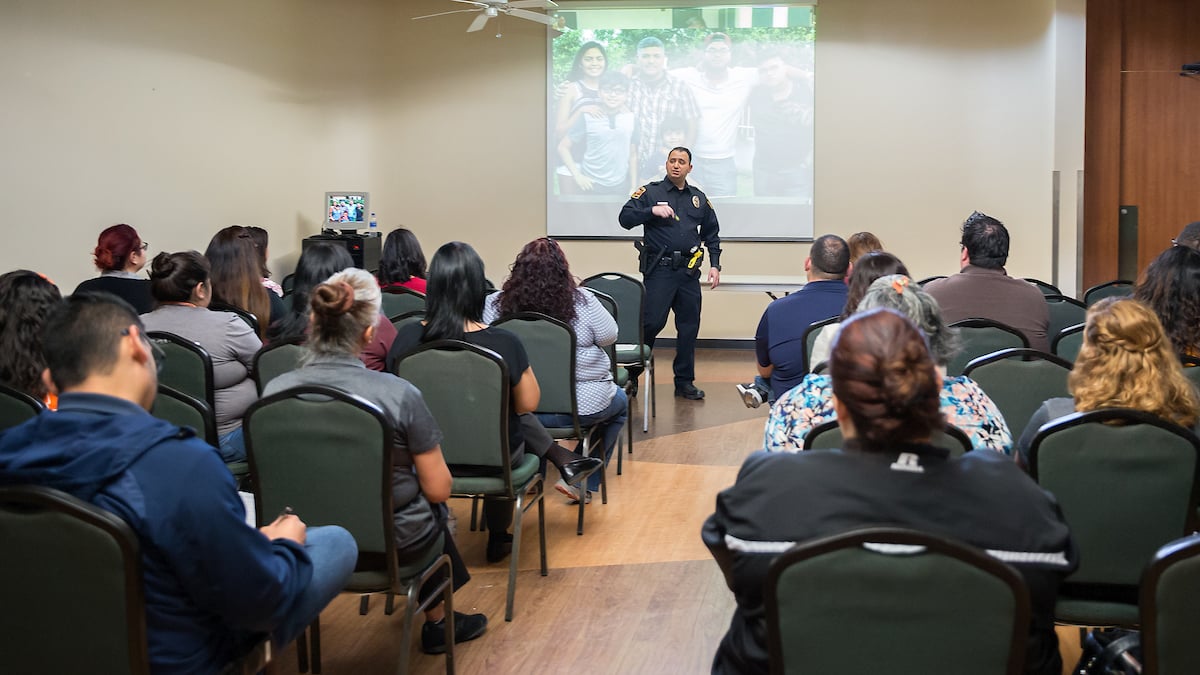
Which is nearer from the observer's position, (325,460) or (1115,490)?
(1115,490)

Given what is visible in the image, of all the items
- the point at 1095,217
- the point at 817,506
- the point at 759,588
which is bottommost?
the point at 759,588

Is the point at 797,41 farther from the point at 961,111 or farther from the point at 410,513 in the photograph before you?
the point at 410,513

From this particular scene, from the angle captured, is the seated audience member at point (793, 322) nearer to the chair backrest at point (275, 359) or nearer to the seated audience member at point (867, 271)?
the seated audience member at point (867, 271)

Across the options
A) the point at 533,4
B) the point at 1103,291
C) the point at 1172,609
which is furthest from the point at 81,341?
the point at 533,4

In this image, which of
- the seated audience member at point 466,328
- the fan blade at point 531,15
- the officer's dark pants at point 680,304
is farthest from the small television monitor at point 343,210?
the seated audience member at point 466,328

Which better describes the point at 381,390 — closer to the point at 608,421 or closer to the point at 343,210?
the point at 608,421

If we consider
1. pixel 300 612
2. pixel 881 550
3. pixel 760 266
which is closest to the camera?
pixel 881 550

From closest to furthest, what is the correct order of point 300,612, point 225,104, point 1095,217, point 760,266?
point 300,612 → point 225,104 → point 1095,217 → point 760,266

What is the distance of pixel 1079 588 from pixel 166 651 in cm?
205

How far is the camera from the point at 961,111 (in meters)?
8.90

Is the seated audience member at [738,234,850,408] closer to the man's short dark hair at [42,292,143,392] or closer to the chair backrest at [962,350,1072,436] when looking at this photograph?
the chair backrest at [962,350,1072,436]

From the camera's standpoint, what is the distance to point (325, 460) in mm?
2730

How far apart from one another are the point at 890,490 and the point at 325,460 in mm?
1518

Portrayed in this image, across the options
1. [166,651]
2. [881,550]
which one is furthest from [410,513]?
[881,550]
